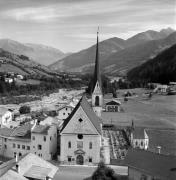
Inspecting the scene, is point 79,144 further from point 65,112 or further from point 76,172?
point 65,112

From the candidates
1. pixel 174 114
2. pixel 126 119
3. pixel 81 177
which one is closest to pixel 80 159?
pixel 81 177

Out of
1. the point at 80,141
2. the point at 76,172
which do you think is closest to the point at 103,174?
the point at 76,172

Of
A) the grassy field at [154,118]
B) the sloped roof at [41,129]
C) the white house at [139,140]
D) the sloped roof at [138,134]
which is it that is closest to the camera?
the sloped roof at [41,129]

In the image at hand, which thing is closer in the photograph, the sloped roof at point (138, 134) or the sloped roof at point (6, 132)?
the sloped roof at point (6, 132)

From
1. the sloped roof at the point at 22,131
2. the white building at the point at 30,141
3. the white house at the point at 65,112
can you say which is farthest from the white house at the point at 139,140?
the white house at the point at 65,112

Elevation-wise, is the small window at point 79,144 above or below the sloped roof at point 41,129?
below

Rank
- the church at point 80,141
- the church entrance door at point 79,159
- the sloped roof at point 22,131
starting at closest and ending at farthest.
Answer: the church at point 80,141
the church entrance door at point 79,159
the sloped roof at point 22,131

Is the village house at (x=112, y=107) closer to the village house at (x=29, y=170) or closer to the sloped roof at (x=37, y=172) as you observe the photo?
the village house at (x=29, y=170)
